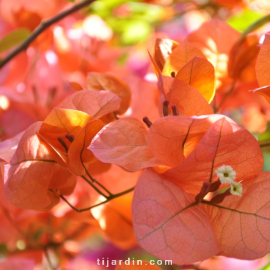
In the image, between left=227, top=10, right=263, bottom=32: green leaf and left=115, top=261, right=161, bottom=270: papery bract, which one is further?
left=227, top=10, right=263, bottom=32: green leaf

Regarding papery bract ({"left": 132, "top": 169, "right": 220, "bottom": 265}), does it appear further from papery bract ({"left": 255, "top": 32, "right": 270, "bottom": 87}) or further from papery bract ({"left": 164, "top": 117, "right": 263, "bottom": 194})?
papery bract ({"left": 255, "top": 32, "right": 270, "bottom": 87})

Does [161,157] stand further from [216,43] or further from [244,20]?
[244,20]

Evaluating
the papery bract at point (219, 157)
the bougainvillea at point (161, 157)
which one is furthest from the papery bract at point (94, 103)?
the papery bract at point (219, 157)

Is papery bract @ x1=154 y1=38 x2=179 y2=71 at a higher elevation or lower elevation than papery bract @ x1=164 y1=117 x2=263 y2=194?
higher

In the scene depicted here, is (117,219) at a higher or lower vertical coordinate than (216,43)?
lower

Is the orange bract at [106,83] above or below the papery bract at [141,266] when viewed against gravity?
above

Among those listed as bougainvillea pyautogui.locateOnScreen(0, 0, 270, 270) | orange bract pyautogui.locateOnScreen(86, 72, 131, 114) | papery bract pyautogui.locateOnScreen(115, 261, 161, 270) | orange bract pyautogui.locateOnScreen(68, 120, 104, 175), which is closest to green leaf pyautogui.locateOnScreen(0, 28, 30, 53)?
bougainvillea pyautogui.locateOnScreen(0, 0, 270, 270)

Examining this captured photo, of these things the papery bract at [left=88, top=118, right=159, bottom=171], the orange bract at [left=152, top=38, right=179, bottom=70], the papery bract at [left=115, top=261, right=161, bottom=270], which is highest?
the orange bract at [left=152, top=38, right=179, bottom=70]

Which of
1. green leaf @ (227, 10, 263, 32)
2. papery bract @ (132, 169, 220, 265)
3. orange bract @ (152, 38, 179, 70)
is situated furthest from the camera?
green leaf @ (227, 10, 263, 32)

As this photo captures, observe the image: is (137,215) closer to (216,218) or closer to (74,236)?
(216,218)

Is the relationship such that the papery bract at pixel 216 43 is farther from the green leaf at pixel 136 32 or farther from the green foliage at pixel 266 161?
the green leaf at pixel 136 32

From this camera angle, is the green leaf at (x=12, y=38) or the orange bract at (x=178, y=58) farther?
the green leaf at (x=12, y=38)

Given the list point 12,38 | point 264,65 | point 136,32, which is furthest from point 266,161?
point 136,32

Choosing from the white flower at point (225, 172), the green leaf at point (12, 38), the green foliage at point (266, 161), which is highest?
the green leaf at point (12, 38)
